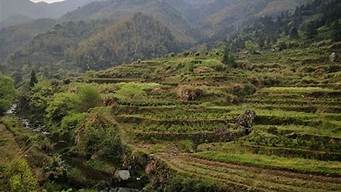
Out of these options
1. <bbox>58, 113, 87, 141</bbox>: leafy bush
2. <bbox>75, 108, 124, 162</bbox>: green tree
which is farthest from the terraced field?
<bbox>58, 113, 87, 141</bbox>: leafy bush

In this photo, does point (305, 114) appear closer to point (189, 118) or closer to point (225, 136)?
point (225, 136)

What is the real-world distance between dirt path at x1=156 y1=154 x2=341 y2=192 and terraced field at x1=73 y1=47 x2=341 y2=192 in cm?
9

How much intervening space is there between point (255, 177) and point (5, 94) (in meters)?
69.4

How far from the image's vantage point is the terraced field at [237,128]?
1929 inches

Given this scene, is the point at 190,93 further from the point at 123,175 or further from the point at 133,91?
the point at 123,175

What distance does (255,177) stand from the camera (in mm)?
48219

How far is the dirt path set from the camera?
4525cm

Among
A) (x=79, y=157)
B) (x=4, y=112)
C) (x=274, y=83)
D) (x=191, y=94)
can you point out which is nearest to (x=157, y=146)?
(x=79, y=157)

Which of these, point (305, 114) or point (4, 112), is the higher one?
point (305, 114)

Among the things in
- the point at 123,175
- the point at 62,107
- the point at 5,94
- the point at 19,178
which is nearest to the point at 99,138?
the point at 123,175

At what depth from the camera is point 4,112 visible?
100312 millimetres

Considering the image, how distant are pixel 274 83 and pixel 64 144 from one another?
119 feet

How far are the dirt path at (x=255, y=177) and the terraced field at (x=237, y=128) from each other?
0.09m

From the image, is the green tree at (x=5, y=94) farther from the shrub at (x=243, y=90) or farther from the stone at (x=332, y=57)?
the stone at (x=332, y=57)
